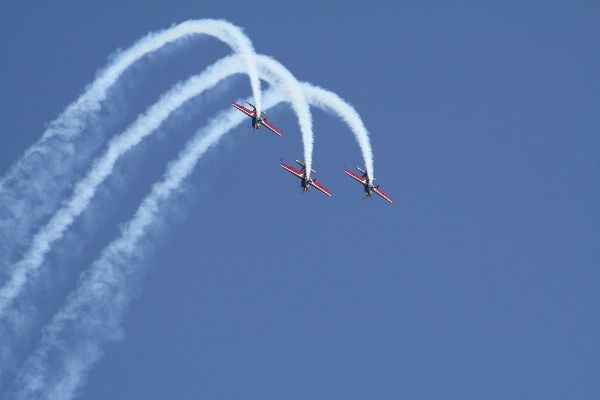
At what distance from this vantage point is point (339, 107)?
333ft

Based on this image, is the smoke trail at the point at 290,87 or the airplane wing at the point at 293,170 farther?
the airplane wing at the point at 293,170

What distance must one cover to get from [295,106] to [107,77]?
12986 millimetres

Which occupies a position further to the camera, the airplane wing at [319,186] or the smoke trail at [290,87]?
the airplane wing at [319,186]

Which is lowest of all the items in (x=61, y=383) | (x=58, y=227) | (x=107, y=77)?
(x=61, y=383)

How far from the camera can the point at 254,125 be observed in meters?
105

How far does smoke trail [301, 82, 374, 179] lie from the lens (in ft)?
332

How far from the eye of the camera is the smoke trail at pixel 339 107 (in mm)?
101125

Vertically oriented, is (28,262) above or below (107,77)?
below

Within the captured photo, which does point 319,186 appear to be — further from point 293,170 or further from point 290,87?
point 290,87

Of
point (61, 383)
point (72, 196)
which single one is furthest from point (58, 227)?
point (61, 383)

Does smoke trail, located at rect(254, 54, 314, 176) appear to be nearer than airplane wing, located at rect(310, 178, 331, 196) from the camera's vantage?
Yes

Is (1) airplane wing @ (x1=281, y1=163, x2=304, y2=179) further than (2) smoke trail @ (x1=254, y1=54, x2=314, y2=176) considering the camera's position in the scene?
Yes

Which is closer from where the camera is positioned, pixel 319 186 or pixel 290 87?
pixel 290 87

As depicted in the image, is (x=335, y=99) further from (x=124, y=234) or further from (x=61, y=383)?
(x=61, y=383)
